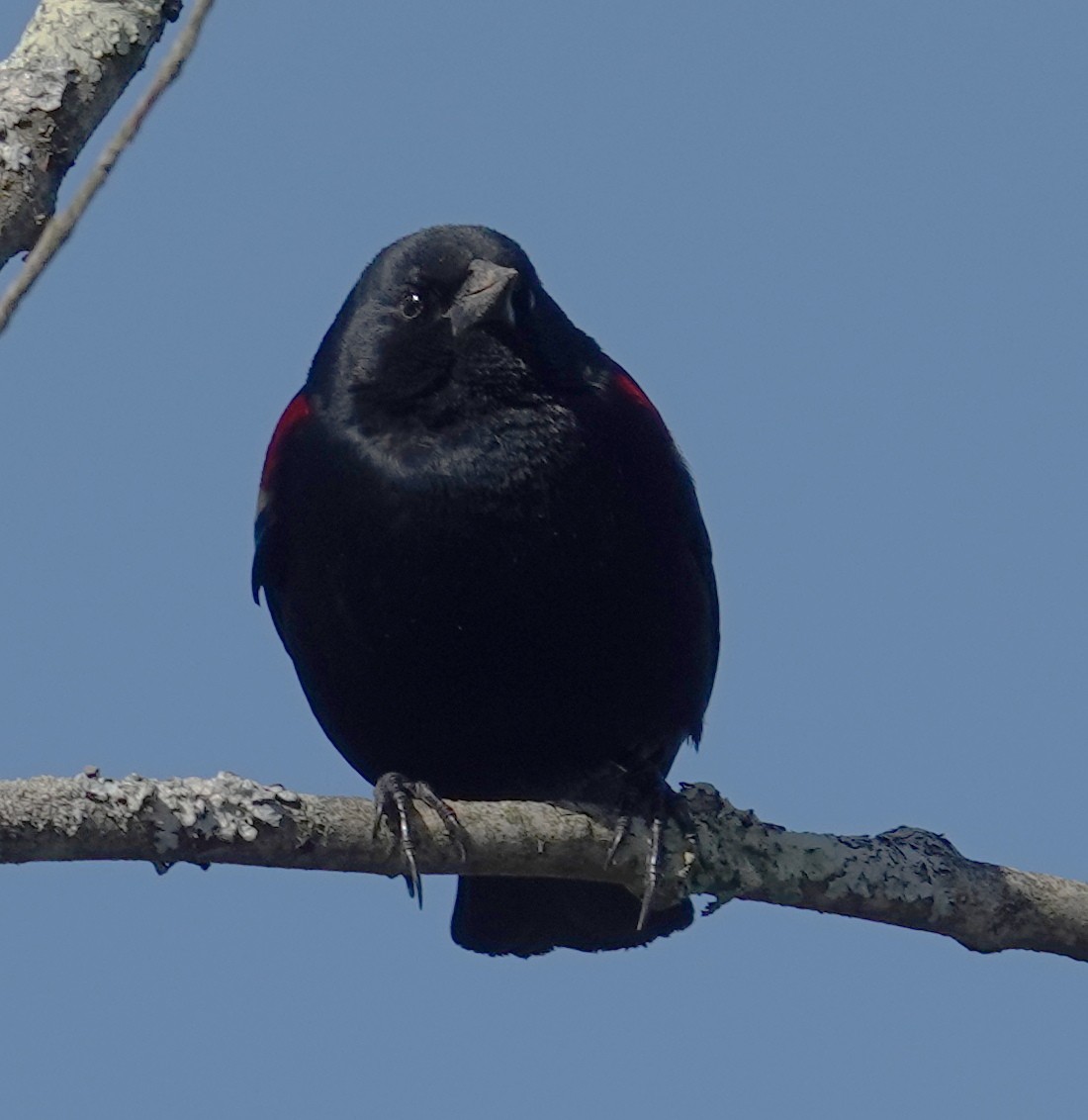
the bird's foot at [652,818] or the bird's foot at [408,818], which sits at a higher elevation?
the bird's foot at [652,818]

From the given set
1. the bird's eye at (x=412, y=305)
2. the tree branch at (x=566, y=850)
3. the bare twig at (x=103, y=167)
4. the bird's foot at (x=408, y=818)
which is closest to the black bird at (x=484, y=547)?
the bird's eye at (x=412, y=305)

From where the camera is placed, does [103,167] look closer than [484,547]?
Yes

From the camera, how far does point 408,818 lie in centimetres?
384

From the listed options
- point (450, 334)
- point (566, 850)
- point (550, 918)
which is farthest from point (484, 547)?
point (550, 918)

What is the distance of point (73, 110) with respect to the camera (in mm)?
3611

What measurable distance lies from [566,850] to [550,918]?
1275 mm

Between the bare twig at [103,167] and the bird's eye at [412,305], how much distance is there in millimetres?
2167

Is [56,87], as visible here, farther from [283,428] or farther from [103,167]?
[283,428]

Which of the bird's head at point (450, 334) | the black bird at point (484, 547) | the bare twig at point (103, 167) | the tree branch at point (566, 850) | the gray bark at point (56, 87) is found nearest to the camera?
the bare twig at point (103, 167)

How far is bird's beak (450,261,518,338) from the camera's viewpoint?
15.7 ft

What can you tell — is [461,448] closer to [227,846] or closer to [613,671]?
[613,671]

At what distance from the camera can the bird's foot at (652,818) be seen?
171 inches

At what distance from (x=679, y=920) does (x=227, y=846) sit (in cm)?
205

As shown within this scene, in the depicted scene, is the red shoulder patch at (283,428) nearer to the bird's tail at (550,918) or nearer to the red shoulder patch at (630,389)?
the red shoulder patch at (630,389)
